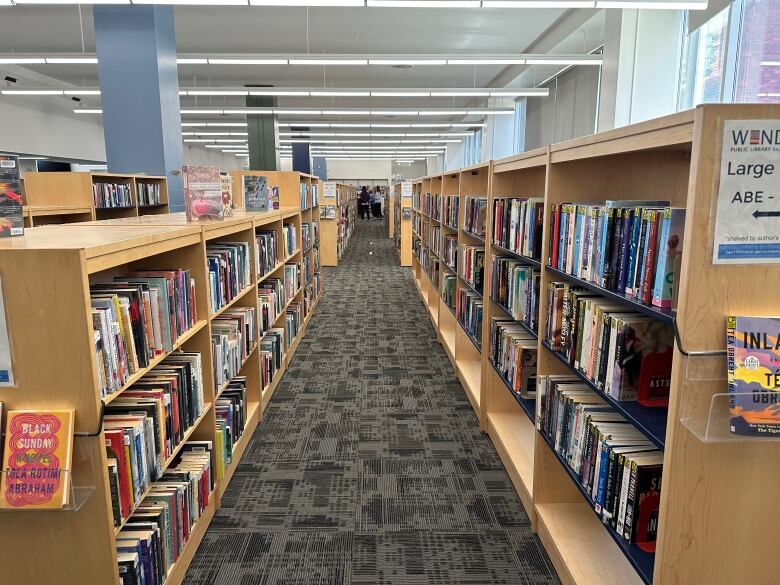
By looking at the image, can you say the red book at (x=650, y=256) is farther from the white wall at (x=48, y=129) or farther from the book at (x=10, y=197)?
the white wall at (x=48, y=129)

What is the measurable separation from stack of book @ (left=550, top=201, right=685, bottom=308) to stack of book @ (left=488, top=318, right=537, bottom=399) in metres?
0.74

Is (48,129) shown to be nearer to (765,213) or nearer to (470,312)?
(470,312)

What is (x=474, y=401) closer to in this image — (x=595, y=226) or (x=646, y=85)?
(x=595, y=226)

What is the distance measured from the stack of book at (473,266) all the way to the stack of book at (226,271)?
5.38ft

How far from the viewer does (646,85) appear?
641 centimetres

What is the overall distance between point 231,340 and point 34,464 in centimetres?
162

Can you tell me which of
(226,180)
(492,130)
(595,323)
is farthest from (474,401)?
(492,130)

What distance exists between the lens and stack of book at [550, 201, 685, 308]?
1.52 meters

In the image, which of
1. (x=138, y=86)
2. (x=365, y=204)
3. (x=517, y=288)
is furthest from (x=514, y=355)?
(x=365, y=204)

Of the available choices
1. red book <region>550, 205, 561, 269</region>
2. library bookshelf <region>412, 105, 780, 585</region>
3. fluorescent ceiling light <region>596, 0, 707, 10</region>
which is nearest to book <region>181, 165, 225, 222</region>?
red book <region>550, 205, 561, 269</region>

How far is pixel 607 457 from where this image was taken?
183cm

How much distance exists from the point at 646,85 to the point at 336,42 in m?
5.17

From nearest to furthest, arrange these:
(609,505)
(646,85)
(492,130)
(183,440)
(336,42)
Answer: (609,505)
(183,440)
(646,85)
(336,42)
(492,130)

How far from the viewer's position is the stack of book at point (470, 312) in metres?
3.92
